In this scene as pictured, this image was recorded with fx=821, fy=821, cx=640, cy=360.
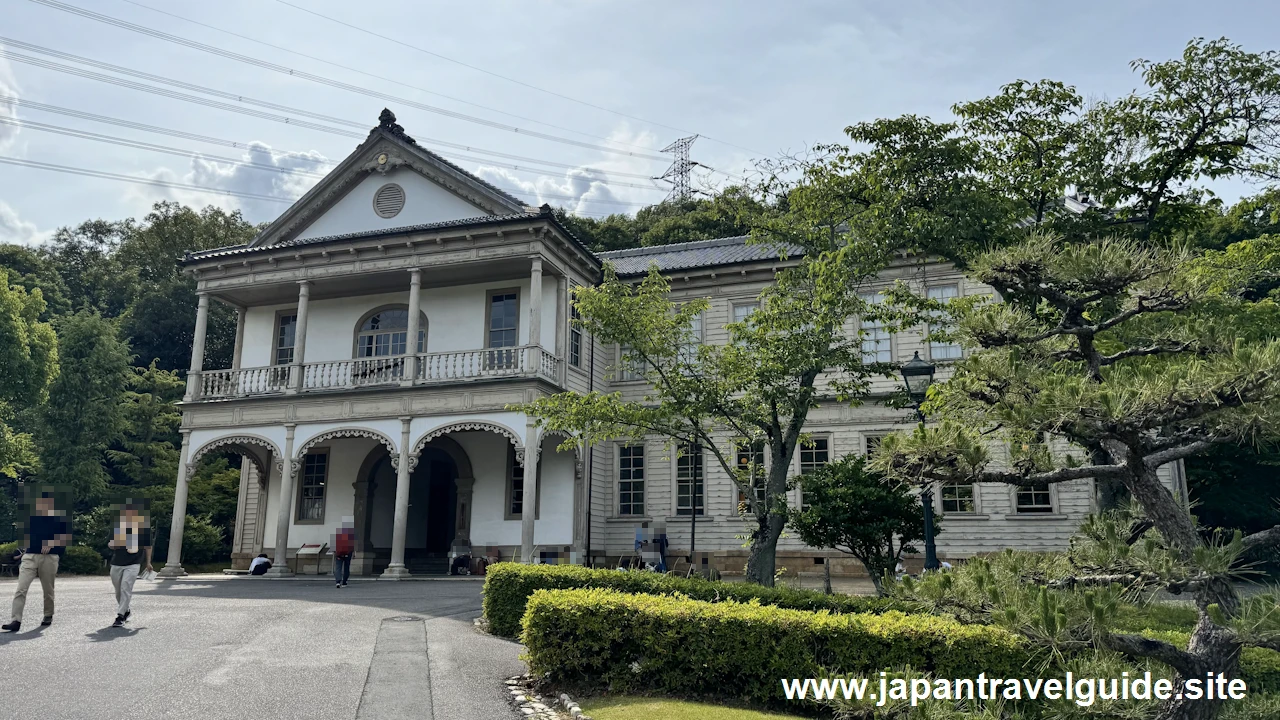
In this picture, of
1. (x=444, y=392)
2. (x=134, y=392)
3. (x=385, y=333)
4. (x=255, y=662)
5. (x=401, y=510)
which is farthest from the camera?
(x=134, y=392)

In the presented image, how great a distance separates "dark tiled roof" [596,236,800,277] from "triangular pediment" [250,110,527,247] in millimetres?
4847

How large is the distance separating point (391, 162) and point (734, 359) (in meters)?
13.7

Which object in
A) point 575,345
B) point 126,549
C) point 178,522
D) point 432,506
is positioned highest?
point 575,345

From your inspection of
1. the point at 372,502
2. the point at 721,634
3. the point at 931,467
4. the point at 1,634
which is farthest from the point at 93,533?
the point at 931,467

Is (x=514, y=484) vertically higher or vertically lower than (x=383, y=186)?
lower

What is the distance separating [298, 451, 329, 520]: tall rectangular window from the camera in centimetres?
2289

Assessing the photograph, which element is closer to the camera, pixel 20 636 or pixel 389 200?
pixel 20 636

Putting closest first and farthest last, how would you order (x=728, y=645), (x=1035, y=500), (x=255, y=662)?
(x=728, y=645)
(x=255, y=662)
(x=1035, y=500)

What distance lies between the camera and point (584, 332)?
2286 centimetres

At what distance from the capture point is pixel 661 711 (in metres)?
6.81

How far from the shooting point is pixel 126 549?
10.5 metres

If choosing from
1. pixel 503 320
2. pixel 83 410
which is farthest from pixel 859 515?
pixel 83 410

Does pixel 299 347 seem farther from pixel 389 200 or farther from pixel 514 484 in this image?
pixel 514 484

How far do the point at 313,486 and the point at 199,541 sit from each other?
5128 mm
